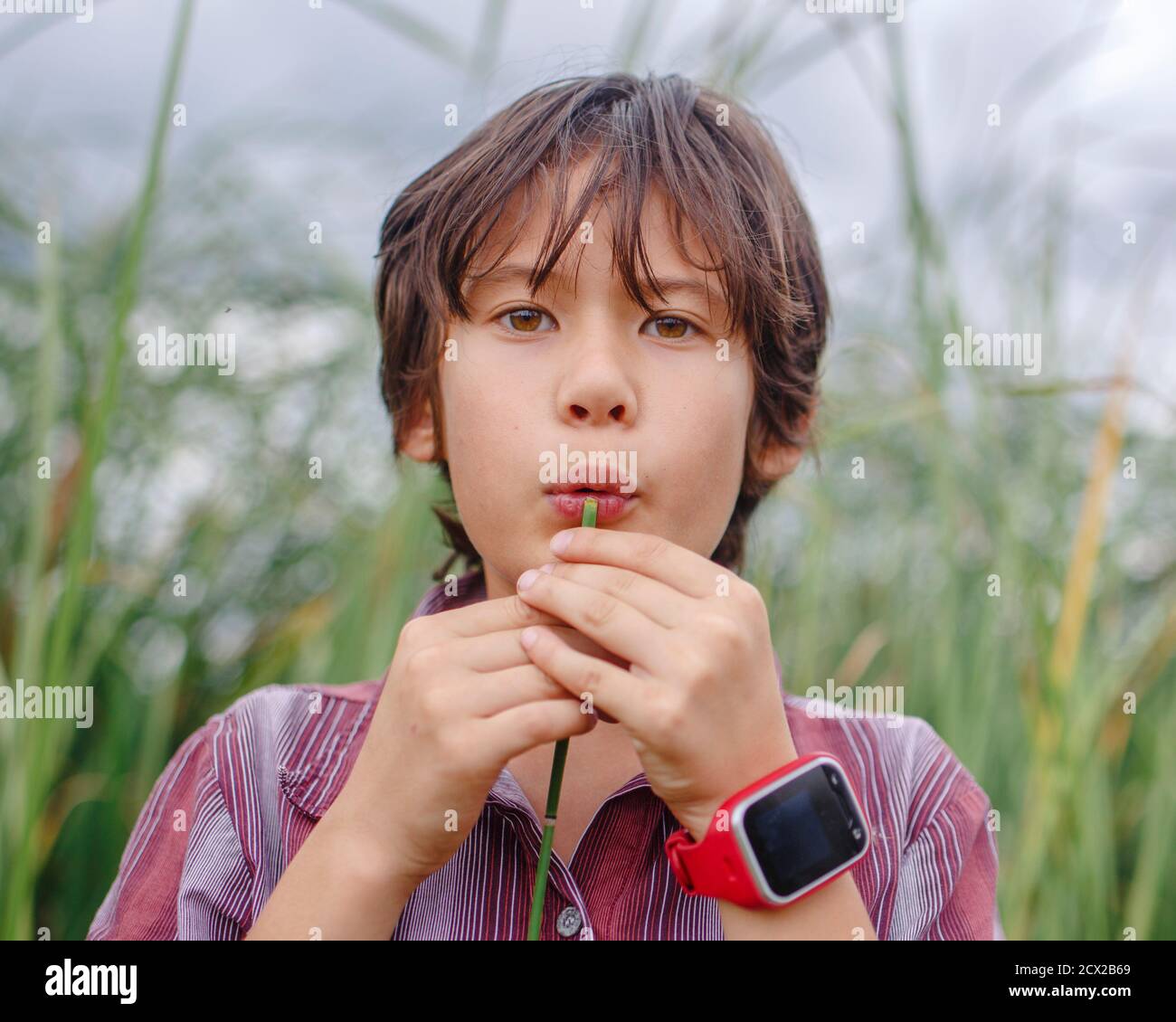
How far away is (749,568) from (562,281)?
788 mm

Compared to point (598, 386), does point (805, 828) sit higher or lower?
lower

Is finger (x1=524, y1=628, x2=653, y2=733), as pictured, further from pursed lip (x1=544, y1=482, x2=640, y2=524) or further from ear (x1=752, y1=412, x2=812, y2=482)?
ear (x1=752, y1=412, x2=812, y2=482)

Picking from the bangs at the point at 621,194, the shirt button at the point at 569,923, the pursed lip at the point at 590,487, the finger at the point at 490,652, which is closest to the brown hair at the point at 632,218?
the bangs at the point at 621,194

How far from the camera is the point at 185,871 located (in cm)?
71

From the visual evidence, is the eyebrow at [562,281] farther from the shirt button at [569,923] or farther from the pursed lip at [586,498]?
the shirt button at [569,923]

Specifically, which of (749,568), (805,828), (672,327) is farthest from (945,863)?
(749,568)

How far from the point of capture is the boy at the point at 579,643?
598 millimetres

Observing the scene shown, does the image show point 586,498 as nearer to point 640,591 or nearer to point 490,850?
point 640,591

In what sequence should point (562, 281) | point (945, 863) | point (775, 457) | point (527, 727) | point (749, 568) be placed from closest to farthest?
point (527, 727) → point (562, 281) → point (945, 863) → point (775, 457) → point (749, 568)

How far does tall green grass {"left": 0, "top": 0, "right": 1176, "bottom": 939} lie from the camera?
1094 millimetres

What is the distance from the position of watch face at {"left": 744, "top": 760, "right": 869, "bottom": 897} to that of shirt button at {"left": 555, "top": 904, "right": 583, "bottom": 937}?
0.15 m

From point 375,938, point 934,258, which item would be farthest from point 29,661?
point 934,258
